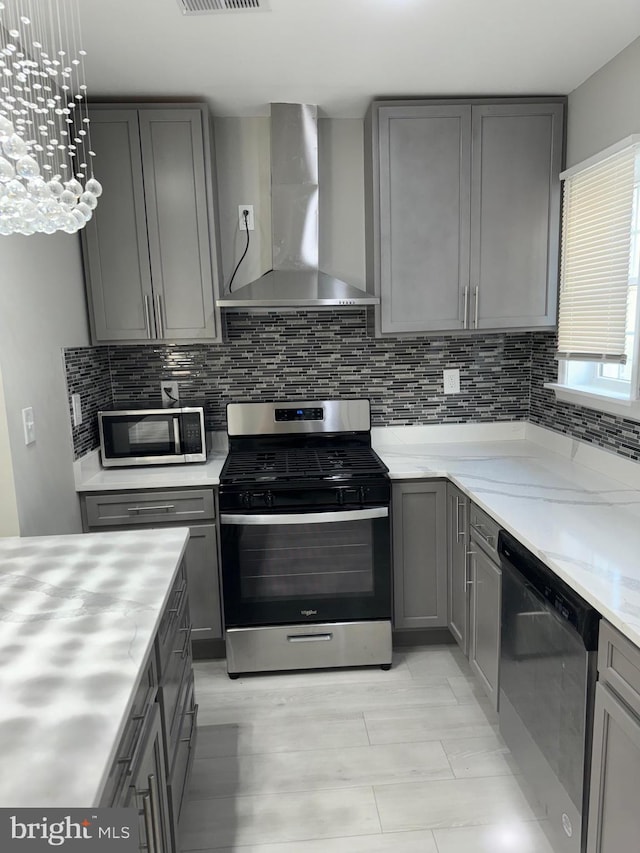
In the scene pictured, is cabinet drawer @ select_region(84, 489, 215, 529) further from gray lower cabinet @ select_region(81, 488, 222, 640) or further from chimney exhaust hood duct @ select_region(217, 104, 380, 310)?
chimney exhaust hood duct @ select_region(217, 104, 380, 310)

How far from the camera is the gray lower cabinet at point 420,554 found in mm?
2598

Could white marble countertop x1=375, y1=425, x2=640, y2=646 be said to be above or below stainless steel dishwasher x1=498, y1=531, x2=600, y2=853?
above

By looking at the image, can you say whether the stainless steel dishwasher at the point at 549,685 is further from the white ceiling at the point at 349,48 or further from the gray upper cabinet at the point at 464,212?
the white ceiling at the point at 349,48

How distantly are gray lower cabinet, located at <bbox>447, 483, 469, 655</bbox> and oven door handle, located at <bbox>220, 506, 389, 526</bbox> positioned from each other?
0.31 meters

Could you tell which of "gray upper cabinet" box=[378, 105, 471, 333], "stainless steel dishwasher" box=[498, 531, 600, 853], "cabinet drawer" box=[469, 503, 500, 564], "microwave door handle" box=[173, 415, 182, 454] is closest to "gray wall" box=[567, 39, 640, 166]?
"gray upper cabinet" box=[378, 105, 471, 333]

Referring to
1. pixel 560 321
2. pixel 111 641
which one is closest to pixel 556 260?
pixel 560 321

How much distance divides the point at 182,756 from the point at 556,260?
8.27 ft

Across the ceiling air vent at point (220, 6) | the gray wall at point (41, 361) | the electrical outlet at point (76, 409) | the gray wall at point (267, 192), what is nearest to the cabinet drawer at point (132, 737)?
the gray wall at point (41, 361)

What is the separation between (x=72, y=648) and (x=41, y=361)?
4.23ft

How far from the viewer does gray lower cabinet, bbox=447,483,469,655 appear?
2.42 meters

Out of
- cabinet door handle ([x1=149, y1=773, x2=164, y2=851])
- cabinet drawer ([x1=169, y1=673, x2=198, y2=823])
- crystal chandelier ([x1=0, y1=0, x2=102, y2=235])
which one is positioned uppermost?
crystal chandelier ([x1=0, y1=0, x2=102, y2=235])

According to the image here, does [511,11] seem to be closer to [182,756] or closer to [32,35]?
[32,35]

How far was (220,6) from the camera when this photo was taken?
69.4 inches

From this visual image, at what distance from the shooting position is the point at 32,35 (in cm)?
185
